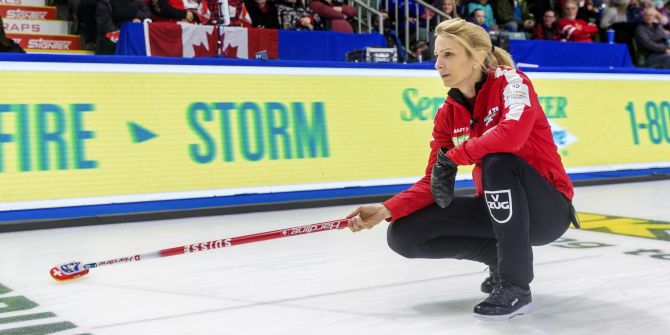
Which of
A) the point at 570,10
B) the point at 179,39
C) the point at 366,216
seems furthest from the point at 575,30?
the point at 366,216

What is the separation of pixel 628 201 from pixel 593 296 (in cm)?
360

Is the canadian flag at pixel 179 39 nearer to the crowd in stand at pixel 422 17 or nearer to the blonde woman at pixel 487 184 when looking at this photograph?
the crowd in stand at pixel 422 17

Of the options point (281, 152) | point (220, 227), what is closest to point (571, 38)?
point (281, 152)

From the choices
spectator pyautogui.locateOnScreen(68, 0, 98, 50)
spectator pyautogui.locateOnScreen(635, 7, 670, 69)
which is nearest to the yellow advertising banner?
spectator pyautogui.locateOnScreen(68, 0, 98, 50)

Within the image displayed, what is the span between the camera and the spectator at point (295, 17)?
11250mm

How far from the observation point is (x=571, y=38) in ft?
45.4

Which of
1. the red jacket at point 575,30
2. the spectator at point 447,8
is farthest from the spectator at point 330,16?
the red jacket at point 575,30

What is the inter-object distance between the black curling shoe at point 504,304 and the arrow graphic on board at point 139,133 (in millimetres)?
3512

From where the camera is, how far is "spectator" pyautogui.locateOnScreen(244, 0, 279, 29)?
10.9 meters

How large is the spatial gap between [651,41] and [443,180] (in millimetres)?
12047

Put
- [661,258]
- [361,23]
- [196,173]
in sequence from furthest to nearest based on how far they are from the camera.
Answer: [361,23] < [196,173] < [661,258]

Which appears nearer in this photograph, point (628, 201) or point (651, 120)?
point (628, 201)

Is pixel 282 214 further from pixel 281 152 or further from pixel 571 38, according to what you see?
pixel 571 38

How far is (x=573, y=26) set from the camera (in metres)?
13.8
